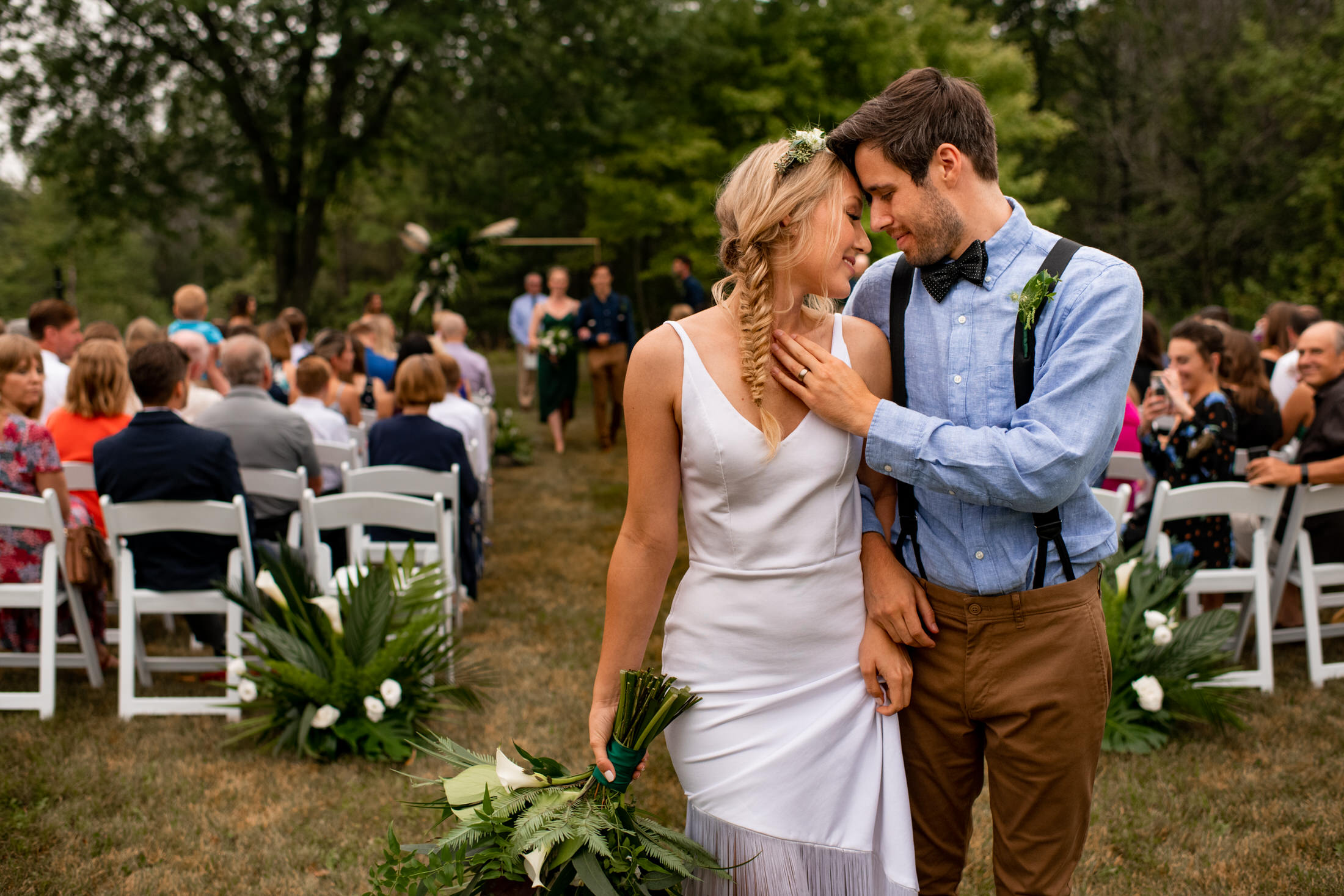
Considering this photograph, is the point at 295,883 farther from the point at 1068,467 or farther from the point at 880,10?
the point at 880,10

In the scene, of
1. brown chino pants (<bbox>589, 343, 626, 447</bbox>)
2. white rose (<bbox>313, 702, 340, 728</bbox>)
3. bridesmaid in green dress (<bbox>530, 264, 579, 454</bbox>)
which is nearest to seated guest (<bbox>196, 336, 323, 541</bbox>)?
white rose (<bbox>313, 702, 340, 728</bbox>)

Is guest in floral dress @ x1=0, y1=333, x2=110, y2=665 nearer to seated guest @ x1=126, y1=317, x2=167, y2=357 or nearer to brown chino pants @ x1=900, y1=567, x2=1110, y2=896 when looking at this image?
seated guest @ x1=126, y1=317, x2=167, y2=357

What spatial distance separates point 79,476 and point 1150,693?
554 cm

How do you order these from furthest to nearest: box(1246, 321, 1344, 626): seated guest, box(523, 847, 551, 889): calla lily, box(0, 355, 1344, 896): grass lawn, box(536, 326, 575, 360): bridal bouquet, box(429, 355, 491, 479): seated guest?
box(536, 326, 575, 360): bridal bouquet → box(429, 355, 491, 479): seated guest → box(1246, 321, 1344, 626): seated guest → box(0, 355, 1344, 896): grass lawn → box(523, 847, 551, 889): calla lily

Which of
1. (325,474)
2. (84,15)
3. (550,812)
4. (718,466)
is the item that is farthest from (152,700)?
(84,15)

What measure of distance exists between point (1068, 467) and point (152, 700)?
4489mm

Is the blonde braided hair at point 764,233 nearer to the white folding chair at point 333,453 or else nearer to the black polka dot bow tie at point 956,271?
the black polka dot bow tie at point 956,271

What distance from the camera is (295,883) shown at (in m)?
3.49

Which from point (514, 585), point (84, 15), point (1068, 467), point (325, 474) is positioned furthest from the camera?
point (84, 15)

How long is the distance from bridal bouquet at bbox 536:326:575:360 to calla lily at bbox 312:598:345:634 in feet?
27.8

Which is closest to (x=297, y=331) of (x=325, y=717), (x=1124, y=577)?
(x=325, y=717)

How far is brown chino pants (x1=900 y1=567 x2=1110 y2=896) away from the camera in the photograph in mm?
2129

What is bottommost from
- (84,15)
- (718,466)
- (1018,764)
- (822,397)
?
(1018,764)

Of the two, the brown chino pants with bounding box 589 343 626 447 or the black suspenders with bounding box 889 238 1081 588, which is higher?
the black suspenders with bounding box 889 238 1081 588
